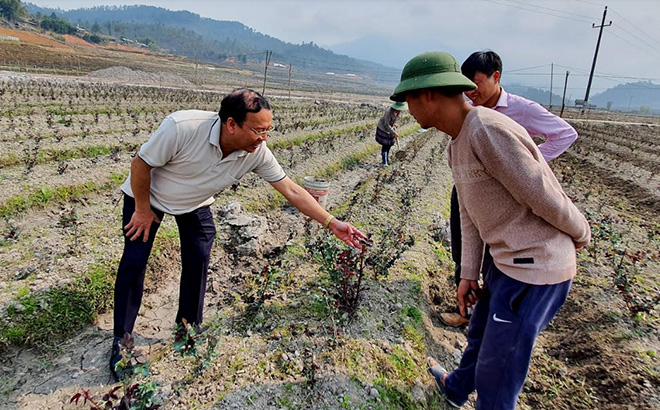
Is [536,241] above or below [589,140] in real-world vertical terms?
below

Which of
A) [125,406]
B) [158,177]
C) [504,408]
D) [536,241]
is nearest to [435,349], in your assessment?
[504,408]

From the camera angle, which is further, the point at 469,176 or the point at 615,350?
the point at 615,350

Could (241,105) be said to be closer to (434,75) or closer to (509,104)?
(434,75)

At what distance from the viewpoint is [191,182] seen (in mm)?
2406

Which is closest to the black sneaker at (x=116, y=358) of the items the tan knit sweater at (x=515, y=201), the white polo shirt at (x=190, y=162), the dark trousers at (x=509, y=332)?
the white polo shirt at (x=190, y=162)

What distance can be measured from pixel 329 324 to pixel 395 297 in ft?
2.45

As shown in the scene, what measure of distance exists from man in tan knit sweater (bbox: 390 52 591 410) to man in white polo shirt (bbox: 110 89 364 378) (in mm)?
982

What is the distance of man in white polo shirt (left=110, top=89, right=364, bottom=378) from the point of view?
2.20 m

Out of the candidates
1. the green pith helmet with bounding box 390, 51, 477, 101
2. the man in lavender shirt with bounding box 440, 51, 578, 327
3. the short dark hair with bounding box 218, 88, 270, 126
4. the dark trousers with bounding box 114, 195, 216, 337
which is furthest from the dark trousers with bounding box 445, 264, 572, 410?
the dark trousers with bounding box 114, 195, 216, 337

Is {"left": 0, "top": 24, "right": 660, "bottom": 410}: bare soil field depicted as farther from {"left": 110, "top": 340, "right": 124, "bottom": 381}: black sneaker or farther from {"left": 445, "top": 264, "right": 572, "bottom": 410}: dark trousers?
{"left": 445, "top": 264, "right": 572, "bottom": 410}: dark trousers

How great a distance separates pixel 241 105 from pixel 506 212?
1.49m

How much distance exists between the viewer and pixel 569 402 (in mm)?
2703

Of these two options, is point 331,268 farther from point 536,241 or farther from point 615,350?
point 615,350

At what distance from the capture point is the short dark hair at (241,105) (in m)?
2.17
